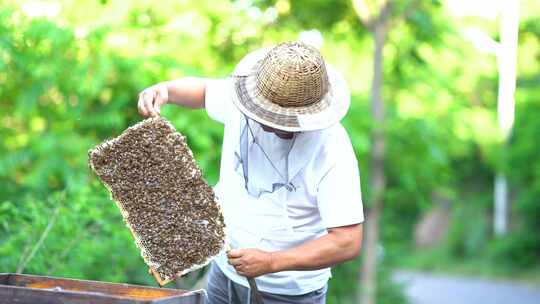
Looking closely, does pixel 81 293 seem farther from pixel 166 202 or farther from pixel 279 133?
pixel 279 133

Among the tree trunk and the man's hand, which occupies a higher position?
the man's hand

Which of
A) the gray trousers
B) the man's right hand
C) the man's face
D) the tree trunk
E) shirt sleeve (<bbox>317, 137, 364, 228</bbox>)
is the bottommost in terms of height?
the tree trunk

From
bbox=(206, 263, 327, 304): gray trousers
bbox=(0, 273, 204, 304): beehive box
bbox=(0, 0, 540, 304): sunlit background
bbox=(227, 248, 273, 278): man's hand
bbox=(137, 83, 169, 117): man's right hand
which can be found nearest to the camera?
bbox=(0, 273, 204, 304): beehive box

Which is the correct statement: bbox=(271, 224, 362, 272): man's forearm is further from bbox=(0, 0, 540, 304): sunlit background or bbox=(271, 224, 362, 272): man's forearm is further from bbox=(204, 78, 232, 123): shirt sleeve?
bbox=(0, 0, 540, 304): sunlit background

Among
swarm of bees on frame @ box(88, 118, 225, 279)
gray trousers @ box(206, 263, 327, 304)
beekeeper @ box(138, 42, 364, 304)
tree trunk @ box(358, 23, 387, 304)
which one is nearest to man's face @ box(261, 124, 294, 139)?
beekeeper @ box(138, 42, 364, 304)

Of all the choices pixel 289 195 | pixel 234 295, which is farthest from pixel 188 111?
pixel 289 195

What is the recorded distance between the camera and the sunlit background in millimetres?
6094

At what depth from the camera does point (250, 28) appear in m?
8.66

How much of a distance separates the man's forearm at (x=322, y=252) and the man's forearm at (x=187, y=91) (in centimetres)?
93

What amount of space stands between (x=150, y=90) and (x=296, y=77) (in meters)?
0.74

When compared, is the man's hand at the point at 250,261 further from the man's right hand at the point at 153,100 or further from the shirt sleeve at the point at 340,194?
the man's right hand at the point at 153,100

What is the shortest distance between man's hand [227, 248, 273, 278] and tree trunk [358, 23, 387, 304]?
4.98 meters

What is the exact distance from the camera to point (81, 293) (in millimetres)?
3229

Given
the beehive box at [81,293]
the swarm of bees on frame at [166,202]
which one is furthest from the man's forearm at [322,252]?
the beehive box at [81,293]
